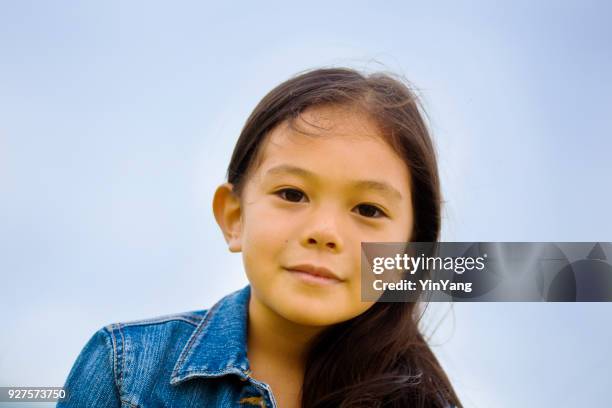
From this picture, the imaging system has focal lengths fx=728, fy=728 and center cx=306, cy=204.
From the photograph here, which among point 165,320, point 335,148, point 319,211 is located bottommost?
point 165,320

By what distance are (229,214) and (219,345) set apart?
0.32m

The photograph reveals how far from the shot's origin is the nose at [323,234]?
5.07 feet

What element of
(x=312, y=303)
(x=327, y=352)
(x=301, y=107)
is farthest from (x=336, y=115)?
(x=327, y=352)

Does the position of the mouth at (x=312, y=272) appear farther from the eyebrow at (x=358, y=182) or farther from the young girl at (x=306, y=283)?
the eyebrow at (x=358, y=182)

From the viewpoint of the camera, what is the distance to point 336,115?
1.69 metres

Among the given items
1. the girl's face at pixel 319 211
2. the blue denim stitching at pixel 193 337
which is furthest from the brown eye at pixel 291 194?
the blue denim stitching at pixel 193 337

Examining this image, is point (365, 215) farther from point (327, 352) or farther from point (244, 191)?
point (327, 352)

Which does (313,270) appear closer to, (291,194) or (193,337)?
(291,194)

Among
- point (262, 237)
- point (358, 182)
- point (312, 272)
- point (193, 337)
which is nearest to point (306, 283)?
point (312, 272)

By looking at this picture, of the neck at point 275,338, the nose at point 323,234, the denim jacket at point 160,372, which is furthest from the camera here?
the neck at point 275,338

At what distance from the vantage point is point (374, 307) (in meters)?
1.94

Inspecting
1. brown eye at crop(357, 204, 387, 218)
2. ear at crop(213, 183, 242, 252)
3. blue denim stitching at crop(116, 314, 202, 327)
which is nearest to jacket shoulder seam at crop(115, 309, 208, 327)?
blue denim stitching at crop(116, 314, 202, 327)

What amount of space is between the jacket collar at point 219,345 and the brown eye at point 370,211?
0.45 meters

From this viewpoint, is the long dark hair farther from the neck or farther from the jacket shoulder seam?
the jacket shoulder seam
